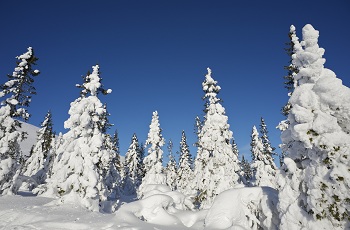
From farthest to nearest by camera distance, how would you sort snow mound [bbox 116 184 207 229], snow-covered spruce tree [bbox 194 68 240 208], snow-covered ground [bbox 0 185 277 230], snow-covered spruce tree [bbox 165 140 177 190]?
1. snow-covered spruce tree [bbox 165 140 177 190]
2. snow-covered spruce tree [bbox 194 68 240 208]
3. snow mound [bbox 116 184 207 229]
4. snow-covered ground [bbox 0 185 277 230]

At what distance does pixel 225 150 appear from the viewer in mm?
24297


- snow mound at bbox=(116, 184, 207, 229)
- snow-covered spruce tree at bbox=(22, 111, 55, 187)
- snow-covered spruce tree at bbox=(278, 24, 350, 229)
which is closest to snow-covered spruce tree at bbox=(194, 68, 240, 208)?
snow mound at bbox=(116, 184, 207, 229)

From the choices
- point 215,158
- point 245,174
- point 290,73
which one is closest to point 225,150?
point 215,158

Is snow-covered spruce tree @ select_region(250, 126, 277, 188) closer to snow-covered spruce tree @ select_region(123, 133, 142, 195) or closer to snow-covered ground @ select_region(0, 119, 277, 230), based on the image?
snow-covered ground @ select_region(0, 119, 277, 230)

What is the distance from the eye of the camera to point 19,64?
24.1 meters

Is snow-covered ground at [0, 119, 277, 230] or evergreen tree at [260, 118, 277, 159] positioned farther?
evergreen tree at [260, 118, 277, 159]

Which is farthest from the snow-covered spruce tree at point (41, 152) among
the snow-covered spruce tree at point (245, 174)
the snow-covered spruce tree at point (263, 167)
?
the snow-covered spruce tree at point (263, 167)

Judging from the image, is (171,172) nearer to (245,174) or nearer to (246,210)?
(245,174)

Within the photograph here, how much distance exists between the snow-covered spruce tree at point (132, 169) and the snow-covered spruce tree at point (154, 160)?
963 inches

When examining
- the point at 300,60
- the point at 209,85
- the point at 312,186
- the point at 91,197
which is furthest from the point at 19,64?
the point at 312,186

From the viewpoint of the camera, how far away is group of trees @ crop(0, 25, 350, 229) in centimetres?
855

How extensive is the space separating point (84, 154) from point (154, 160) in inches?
630

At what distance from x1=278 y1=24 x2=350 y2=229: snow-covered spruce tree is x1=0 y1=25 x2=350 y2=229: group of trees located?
0.03m

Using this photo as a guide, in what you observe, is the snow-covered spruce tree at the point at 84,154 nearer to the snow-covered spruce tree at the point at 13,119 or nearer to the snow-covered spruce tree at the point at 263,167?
the snow-covered spruce tree at the point at 13,119
